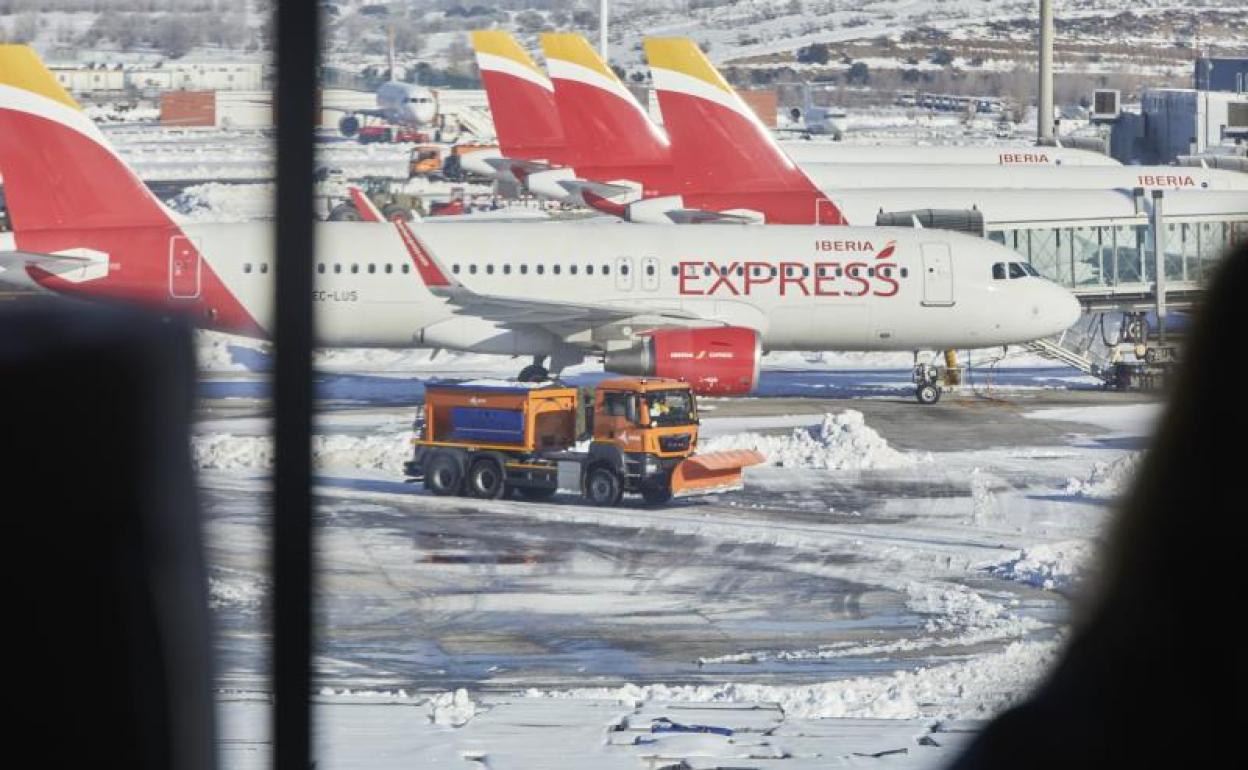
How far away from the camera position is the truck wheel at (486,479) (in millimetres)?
16406

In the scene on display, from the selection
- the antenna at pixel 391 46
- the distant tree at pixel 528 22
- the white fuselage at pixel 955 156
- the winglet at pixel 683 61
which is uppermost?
the distant tree at pixel 528 22

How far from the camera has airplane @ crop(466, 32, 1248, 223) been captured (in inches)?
1209

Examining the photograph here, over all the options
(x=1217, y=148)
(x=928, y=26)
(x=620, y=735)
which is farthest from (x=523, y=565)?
(x=928, y=26)

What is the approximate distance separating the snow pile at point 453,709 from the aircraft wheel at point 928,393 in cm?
1425

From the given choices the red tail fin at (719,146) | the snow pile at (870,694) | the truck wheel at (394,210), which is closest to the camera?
the snow pile at (870,694)

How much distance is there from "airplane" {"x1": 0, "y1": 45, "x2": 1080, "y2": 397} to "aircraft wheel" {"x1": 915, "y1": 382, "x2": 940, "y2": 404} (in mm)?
498

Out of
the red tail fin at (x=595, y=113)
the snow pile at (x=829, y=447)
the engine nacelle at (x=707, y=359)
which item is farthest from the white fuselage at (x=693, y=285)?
the red tail fin at (x=595, y=113)

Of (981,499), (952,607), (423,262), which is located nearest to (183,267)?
(423,262)

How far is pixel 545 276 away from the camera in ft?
73.8

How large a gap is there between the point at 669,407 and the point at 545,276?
6111mm

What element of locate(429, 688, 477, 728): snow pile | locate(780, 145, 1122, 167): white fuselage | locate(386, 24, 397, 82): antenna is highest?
locate(386, 24, 397, 82): antenna

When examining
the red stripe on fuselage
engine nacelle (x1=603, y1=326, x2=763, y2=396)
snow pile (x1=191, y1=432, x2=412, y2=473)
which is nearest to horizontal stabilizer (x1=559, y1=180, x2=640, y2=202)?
the red stripe on fuselage

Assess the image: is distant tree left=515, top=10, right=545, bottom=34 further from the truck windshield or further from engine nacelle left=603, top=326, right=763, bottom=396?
Result: the truck windshield

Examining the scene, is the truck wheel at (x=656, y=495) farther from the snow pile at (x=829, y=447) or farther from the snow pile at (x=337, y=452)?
the snow pile at (x=337, y=452)
